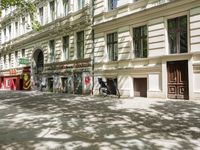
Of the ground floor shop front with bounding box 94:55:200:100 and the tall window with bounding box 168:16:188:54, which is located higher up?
the tall window with bounding box 168:16:188:54

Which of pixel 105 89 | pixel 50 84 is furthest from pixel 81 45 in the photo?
pixel 50 84

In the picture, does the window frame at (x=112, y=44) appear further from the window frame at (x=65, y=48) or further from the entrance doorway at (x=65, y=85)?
→ the entrance doorway at (x=65, y=85)

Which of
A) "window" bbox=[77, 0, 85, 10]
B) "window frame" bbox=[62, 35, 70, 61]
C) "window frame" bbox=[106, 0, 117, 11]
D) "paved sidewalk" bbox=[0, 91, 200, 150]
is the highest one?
"window" bbox=[77, 0, 85, 10]

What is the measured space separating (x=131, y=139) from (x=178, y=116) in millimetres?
3576

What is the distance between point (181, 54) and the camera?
1523 centimetres

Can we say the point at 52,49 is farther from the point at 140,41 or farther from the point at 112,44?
the point at 140,41

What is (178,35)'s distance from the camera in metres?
15.9

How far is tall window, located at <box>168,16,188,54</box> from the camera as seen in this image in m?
15.6

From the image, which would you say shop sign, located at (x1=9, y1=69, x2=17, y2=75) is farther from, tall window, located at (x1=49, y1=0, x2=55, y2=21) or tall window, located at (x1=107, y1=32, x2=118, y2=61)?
tall window, located at (x1=107, y1=32, x2=118, y2=61)

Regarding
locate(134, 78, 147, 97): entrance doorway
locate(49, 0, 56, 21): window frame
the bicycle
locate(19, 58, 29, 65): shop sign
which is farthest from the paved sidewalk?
locate(19, 58, 29, 65): shop sign

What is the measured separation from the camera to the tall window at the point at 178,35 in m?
15.6

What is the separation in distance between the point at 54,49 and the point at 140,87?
443 inches

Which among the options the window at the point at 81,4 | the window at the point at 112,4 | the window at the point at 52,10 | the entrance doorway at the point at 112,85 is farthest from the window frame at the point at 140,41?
the window at the point at 52,10

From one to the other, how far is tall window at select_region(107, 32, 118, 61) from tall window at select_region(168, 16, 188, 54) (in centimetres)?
443
